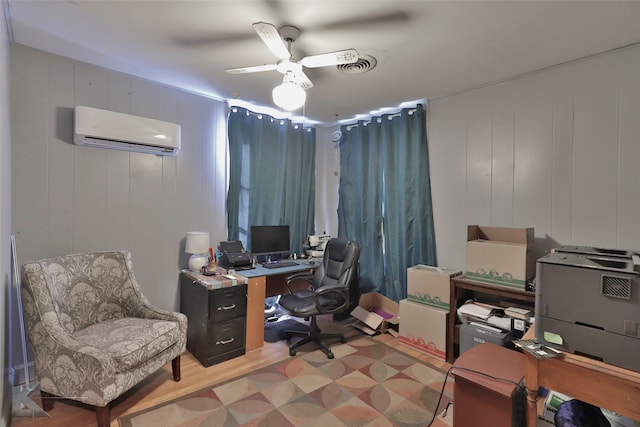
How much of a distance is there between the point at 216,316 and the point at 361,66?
2338mm

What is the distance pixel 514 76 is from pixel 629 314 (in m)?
2.16

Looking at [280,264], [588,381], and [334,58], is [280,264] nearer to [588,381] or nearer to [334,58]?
[334,58]

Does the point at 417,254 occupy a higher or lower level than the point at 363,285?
higher

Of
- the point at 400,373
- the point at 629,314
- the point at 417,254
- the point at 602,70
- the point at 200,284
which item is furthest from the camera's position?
the point at 417,254

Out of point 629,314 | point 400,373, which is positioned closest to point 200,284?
point 400,373

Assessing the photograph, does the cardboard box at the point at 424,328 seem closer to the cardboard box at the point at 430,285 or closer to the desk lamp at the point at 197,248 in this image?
the cardboard box at the point at 430,285

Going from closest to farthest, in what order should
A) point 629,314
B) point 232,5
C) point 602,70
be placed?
point 629,314, point 232,5, point 602,70

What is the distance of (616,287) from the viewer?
1152 millimetres

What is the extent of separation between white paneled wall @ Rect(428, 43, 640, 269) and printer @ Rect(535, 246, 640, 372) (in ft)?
3.81

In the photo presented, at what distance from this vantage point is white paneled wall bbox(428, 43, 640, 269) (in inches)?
84.4

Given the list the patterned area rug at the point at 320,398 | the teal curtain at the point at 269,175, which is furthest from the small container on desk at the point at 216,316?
the teal curtain at the point at 269,175

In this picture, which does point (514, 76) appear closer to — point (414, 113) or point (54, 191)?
point (414, 113)

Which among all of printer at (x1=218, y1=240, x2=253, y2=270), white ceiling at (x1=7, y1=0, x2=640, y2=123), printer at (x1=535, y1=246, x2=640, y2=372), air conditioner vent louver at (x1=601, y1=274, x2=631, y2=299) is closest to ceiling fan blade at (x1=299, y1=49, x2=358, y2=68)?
white ceiling at (x1=7, y1=0, x2=640, y2=123)

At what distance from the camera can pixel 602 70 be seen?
7.26ft
